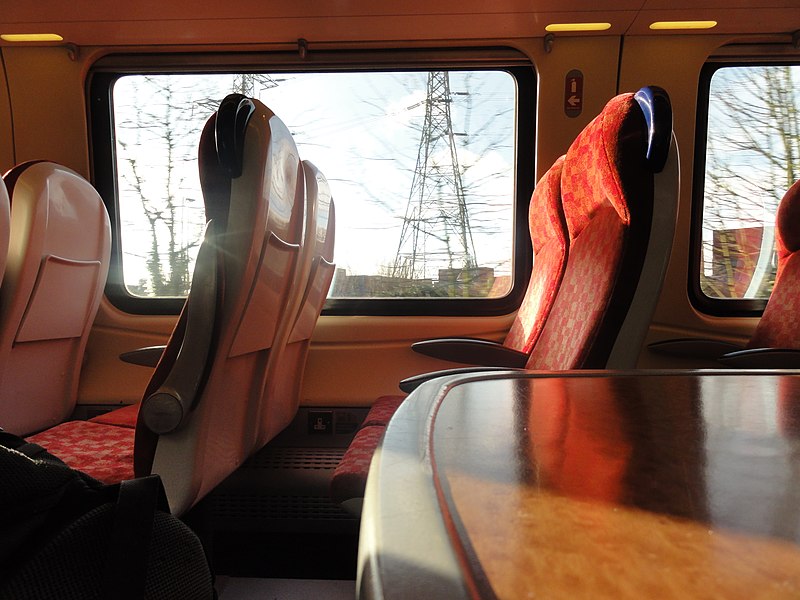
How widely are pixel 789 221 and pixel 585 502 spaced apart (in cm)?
254

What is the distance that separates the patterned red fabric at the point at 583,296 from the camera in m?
1.35

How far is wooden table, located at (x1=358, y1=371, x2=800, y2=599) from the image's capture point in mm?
267

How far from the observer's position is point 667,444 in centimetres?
48

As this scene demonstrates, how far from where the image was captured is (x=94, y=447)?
1667mm

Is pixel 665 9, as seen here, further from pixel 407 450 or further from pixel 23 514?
pixel 23 514

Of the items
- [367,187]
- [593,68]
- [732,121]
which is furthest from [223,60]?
[732,121]

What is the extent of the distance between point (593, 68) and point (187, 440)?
220cm

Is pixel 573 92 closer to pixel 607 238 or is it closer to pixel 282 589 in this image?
pixel 607 238

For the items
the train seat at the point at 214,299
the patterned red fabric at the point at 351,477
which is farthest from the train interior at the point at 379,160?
the train seat at the point at 214,299

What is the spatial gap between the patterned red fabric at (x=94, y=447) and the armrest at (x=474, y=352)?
1092 mm

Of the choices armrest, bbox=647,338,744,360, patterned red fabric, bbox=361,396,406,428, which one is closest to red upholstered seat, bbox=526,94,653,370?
patterned red fabric, bbox=361,396,406,428

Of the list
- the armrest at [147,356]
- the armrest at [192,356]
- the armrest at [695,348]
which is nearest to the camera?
the armrest at [192,356]

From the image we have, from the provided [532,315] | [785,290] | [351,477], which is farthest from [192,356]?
A: [785,290]

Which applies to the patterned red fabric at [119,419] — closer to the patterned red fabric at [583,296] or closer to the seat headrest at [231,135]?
the seat headrest at [231,135]
